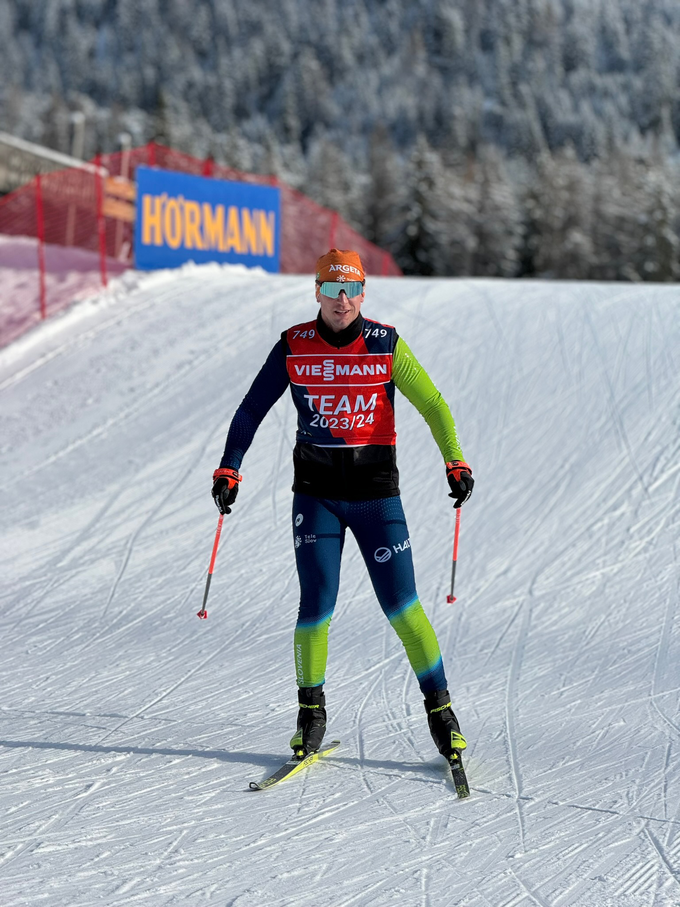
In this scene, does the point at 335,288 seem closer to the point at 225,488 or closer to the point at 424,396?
the point at 424,396

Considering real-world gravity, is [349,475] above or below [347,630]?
above

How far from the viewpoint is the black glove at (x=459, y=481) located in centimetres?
371

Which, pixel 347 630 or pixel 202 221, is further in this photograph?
pixel 202 221

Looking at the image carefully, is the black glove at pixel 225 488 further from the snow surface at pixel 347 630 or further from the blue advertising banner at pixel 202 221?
the blue advertising banner at pixel 202 221

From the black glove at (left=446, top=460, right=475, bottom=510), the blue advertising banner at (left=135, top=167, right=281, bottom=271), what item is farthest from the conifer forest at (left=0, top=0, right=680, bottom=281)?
the black glove at (left=446, top=460, right=475, bottom=510)

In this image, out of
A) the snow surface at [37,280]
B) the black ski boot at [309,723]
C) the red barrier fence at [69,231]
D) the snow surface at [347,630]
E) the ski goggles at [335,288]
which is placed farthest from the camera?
the red barrier fence at [69,231]

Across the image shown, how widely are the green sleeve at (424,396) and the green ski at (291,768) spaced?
49.5 inches

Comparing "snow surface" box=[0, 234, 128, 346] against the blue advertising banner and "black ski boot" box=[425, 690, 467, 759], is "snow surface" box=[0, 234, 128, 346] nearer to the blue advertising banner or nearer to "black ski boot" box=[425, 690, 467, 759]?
the blue advertising banner

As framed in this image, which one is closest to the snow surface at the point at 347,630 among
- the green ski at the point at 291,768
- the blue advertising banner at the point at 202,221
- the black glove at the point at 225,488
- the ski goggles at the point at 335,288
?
the green ski at the point at 291,768

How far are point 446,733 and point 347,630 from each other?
2.14 m

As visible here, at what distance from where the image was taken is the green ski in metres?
3.55

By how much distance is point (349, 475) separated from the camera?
374 cm

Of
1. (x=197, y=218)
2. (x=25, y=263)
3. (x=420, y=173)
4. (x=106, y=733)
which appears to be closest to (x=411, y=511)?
(x=106, y=733)

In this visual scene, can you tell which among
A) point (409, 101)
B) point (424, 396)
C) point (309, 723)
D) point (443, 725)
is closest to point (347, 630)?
point (309, 723)
